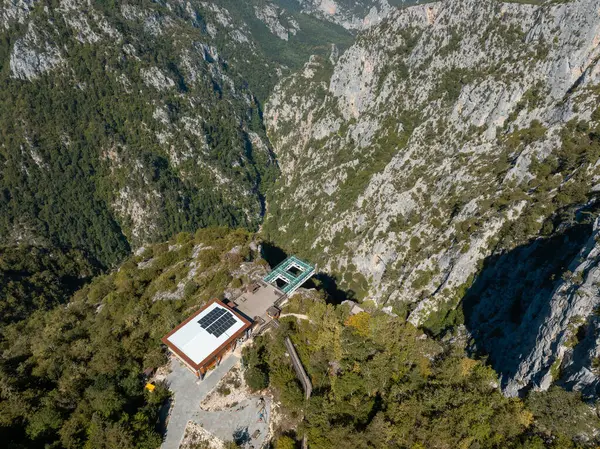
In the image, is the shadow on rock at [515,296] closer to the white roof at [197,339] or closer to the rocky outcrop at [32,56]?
the white roof at [197,339]

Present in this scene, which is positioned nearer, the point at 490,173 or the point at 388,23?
the point at 490,173

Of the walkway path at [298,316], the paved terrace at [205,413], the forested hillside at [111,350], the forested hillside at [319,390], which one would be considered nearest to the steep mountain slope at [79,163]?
the forested hillside at [111,350]

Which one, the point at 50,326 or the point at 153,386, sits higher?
the point at 50,326

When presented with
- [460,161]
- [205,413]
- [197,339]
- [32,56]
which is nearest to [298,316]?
[197,339]

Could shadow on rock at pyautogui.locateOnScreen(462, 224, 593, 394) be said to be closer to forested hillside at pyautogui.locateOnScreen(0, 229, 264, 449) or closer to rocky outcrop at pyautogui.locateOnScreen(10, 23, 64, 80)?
forested hillside at pyautogui.locateOnScreen(0, 229, 264, 449)

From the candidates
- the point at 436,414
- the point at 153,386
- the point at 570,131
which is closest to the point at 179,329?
the point at 153,386

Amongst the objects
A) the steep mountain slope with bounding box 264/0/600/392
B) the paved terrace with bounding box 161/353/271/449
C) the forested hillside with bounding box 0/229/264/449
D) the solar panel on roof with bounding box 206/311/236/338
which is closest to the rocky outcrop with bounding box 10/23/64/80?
the steep mountain slope with bounding box 264/0/600/392

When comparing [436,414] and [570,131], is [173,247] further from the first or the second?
[570,131]
